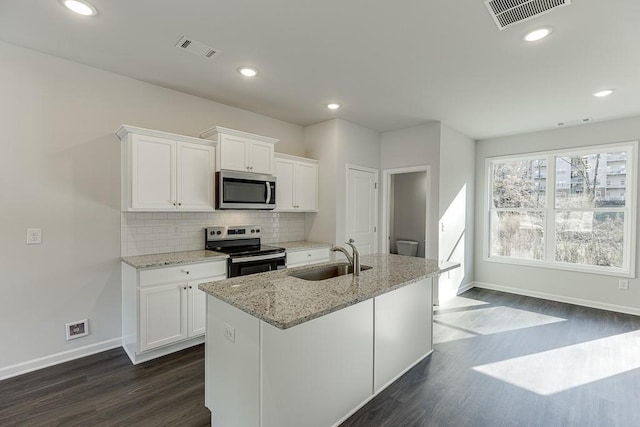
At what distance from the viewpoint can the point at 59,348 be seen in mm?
2676

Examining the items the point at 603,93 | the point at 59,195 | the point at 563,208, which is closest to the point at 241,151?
the point at 59,195

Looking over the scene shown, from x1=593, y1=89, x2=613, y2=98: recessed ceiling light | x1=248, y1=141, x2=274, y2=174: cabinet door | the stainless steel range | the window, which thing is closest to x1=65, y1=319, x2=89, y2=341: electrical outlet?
the stainless steel range

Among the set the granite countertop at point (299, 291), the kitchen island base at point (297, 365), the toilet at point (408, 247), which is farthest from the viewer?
the toilet at point (408, 247)

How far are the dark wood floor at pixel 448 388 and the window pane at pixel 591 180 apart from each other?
1996mm

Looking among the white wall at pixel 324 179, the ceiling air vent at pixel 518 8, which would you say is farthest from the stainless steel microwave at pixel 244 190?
the ceiling air vent at pixel 518 8

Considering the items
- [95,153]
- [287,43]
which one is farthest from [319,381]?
[95,153]

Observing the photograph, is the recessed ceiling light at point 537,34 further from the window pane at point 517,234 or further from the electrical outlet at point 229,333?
the window pane at point 517,234

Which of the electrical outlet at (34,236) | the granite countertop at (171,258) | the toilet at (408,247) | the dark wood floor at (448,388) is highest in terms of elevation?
the electrical outlet at (34,236)

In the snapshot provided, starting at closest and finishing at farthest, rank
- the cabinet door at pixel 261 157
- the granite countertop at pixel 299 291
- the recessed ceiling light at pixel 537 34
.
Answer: the granite countertop at pixel 299 291 → the recessed ceiling light at pixel 537 34 → the cabinet door at pixel 261 157

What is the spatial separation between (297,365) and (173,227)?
2336mm

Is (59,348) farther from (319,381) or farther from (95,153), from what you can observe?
(319,381)

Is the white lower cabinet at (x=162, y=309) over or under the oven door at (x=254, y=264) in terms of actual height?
under

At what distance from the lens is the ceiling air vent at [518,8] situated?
1857mm

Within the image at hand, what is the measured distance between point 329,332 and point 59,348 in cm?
259
